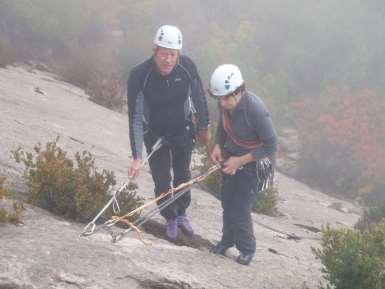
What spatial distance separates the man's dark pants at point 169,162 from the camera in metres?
6.04

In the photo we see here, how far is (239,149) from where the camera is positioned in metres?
5.58

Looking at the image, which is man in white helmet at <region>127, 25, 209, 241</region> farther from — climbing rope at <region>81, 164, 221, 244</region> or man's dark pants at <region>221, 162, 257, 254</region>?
man's dark pants at <region>221, 162, 257, 254</region>

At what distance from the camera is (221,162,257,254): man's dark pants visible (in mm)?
5605

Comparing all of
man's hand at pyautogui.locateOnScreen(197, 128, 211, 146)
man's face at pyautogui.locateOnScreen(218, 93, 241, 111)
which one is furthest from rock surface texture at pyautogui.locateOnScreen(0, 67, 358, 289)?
man's face at pyautogui.locateOnScreen(218, 93, 241, 111)

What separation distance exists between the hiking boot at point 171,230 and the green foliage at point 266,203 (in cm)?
358

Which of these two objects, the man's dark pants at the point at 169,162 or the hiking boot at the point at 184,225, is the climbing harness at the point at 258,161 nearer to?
the man's dark pants at the point at 169,162

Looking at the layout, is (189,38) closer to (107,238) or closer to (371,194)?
(371,194)

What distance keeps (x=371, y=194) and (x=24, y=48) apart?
13.7 meters

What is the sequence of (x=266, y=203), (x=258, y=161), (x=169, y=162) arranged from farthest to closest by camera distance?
(x=266, y=203) < (x=169, y=162) < (x=258, y=161)

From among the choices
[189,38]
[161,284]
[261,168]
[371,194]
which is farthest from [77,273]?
[189,38]

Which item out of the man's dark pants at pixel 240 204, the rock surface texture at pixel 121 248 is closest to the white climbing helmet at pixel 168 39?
the man's dark pants at pixel 240 204

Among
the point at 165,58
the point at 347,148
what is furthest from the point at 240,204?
the point at 347,148

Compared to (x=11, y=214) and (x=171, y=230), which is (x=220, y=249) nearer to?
(x=171, y=230)

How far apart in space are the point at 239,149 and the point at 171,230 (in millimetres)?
1201
